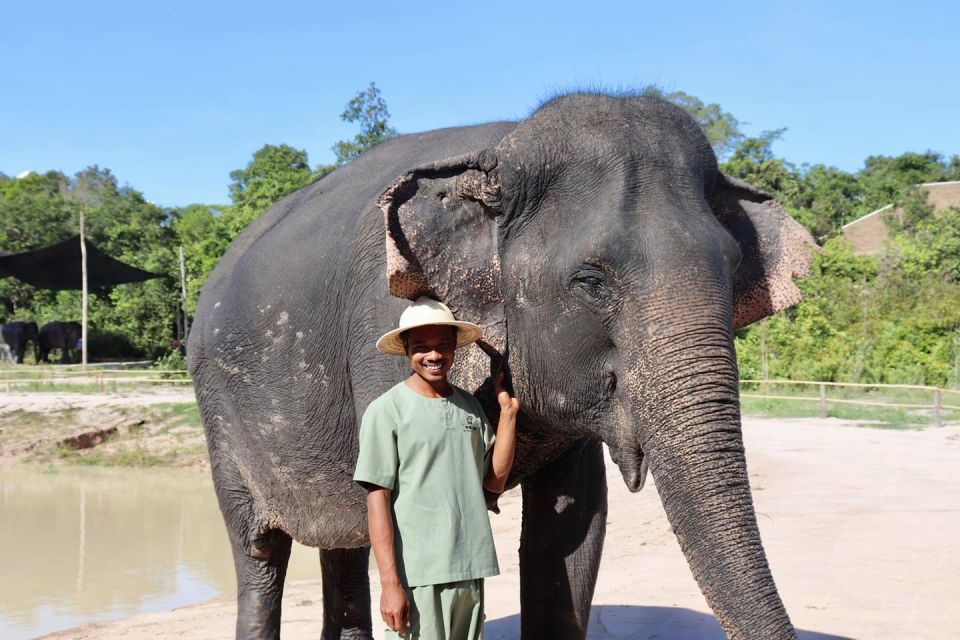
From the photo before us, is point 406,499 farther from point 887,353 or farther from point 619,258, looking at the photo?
point 887,353

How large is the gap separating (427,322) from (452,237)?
0.39 m

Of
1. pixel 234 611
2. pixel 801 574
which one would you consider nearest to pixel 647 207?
pixel 801 574

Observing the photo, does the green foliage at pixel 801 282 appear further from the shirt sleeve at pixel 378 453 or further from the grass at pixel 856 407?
the shirt sleeve at pixel 378 453

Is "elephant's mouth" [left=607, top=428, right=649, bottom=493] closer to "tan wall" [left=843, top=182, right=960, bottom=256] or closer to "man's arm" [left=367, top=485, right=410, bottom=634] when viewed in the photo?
"man's arm" [left=367, top=485, right=410, bottom=634]

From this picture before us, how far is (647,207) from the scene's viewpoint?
3.04 m

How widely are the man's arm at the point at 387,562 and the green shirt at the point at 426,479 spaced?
0.14ft

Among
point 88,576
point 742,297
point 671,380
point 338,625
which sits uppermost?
point 742,297

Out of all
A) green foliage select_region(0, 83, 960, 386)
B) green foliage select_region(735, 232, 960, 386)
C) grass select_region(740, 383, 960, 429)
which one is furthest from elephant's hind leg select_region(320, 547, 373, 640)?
green foliage select_region(735, 232, 960, 386)

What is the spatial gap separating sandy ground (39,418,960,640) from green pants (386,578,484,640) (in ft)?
10.1

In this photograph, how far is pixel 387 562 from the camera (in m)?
2.99

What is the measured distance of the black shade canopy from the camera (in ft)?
92.3

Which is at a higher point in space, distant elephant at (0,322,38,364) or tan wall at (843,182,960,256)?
tan wall at (843,182,960,256)

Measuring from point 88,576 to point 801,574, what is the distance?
7169mm

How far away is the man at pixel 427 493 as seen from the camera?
3.01m
